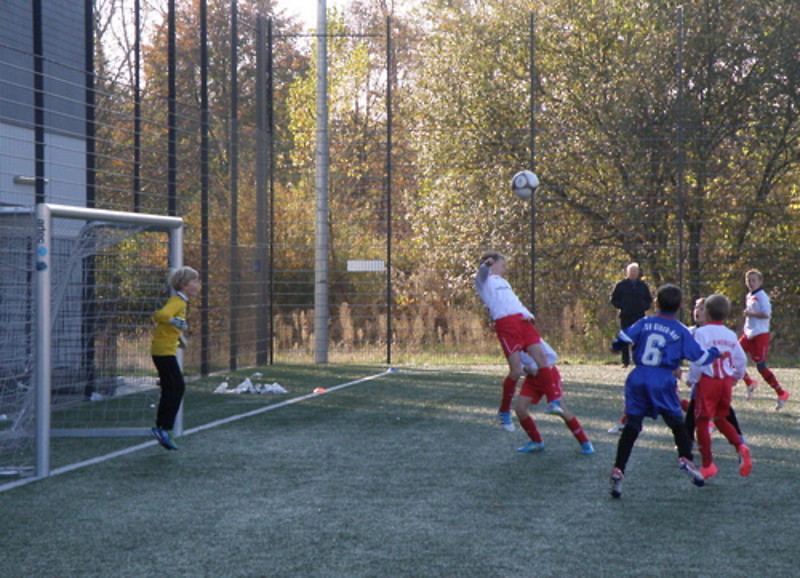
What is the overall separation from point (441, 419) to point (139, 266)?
3.83m

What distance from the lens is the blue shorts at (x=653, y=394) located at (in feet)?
22.5

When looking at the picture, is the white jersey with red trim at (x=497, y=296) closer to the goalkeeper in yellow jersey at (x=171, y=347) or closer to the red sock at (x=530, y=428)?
the red sock at (x=530, y=428)

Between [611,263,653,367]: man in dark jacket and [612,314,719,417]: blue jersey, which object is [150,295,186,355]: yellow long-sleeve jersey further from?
[611,263,653,367]: man in dark jacket

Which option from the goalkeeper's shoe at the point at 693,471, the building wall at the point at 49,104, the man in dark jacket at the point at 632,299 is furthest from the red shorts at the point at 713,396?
the man in dark jacket at the point at 632,299

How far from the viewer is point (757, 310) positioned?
39.8ft

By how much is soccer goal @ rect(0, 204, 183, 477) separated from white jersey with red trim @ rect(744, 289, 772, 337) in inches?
267

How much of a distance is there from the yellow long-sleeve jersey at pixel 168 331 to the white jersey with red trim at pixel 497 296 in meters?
2.59

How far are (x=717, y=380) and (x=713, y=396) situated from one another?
0.12 m

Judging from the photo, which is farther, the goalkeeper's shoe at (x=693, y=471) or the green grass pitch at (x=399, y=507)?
the goalkeeper's shoe at (x=693, y=471)

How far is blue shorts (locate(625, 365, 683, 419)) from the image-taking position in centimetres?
685

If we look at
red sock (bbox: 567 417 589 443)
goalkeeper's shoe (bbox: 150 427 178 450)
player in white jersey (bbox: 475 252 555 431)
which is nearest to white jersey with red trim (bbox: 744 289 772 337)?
player in white jersey (bbox: 475 252 555 431)

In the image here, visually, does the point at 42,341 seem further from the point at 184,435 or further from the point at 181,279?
the point at 184,435

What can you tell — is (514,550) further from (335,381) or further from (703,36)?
(703,36)

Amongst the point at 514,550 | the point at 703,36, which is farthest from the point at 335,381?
the point at 703,36
